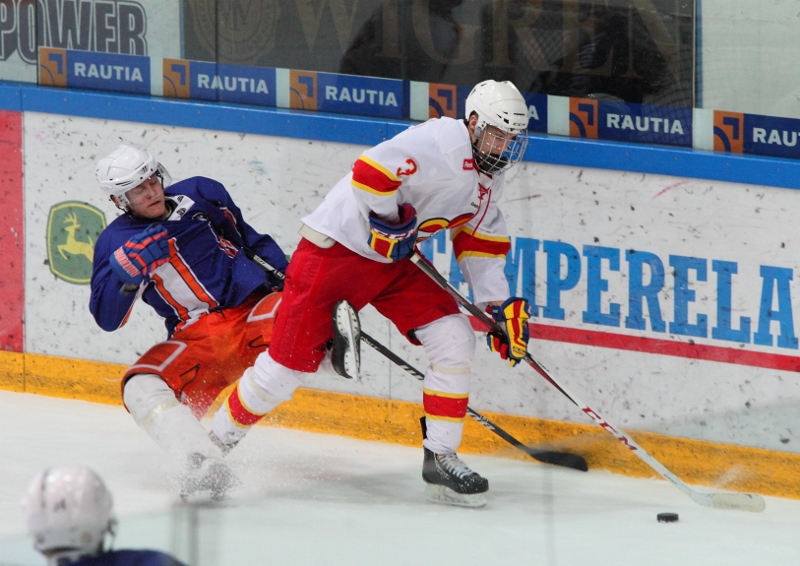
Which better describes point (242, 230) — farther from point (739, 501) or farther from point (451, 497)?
point (739, 501)

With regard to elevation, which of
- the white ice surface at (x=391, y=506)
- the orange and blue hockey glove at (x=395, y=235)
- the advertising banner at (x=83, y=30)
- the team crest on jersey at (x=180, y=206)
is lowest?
the white ice surface at (x=391, y=506)

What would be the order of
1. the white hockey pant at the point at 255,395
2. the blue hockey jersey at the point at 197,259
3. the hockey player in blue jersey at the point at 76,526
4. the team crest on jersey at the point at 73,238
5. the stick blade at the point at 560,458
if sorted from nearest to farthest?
1. the hockey player in blue jersey at the point at 76,526
2. the white hockey pant at the point at 255,395
3. the blue hockey jersey at the point at 197,259
4. the stick blade at the point at 560,458
5. the team crest on jersey at the point at 73,238

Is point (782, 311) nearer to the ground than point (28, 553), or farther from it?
farther from it

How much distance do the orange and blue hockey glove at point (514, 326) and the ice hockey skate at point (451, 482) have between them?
0.33 metres

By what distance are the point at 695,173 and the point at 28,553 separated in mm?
2598

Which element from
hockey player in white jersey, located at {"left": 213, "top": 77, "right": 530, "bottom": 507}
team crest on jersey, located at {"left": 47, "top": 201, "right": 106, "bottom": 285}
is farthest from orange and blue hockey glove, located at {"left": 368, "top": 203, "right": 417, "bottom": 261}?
team crest on jersey, located at {"left": 47, "top": 201, "right": 106, "bottom": 285}

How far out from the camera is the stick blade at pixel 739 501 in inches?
149

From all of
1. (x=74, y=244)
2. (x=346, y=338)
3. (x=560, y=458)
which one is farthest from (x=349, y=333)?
(x=74, y=244)

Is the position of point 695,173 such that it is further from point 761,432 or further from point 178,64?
point 178,64

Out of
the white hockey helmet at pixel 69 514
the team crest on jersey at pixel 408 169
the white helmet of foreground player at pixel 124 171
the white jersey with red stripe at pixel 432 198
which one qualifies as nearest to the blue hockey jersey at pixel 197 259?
the white helmet of foreground player at pixel 124 171

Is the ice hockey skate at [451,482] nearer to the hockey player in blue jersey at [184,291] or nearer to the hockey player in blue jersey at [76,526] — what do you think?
the hockey player in blue jersey at [184,291]

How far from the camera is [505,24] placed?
4477mm

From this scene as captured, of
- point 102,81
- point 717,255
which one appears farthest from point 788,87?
point 102,81

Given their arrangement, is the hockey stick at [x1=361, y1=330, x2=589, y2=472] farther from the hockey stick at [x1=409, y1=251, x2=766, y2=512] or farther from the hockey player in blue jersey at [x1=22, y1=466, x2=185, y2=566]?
the hockey player in blue jersey at [x1=22, y1=466, x2=185, y2=566]
